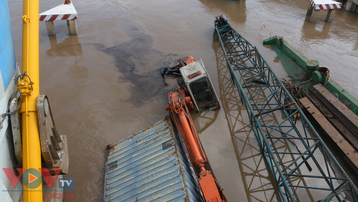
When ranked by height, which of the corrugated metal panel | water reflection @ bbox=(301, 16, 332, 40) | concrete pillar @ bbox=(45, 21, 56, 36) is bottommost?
the corrugated metal panel

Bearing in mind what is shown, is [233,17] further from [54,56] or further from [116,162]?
[116,162]

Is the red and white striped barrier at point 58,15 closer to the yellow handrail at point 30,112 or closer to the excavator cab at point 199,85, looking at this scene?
the excavator cab at point 199,85

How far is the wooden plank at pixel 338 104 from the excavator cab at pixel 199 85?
547 cm

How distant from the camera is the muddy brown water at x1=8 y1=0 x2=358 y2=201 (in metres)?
10.1

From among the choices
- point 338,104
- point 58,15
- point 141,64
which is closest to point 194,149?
point 338,104

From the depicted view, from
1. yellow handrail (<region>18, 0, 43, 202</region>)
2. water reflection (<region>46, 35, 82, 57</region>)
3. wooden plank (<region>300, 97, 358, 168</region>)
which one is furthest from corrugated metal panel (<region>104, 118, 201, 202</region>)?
water reflection (<region>46, 35, 82, 57</region>)

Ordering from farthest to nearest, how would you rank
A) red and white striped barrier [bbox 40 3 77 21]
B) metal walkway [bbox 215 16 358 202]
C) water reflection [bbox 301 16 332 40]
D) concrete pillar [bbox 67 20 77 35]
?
concrete pillar [bbox 67 20 77 35], water reflection [bbox 301 16 332 40], red and white striped barrier [bbox 40 3 77 21], metal walkway [bbox 215 16 358 202]

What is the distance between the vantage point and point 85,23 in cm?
2266

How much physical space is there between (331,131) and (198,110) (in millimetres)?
6158

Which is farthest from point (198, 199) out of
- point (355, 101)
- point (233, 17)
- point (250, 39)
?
point (233, 17)

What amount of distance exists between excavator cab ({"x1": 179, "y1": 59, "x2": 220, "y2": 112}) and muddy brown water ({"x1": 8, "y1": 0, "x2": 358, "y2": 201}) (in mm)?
699

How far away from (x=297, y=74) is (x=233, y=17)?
460 inches

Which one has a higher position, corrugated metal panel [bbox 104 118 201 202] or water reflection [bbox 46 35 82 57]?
water reflection [bbox 46 35 82 57]

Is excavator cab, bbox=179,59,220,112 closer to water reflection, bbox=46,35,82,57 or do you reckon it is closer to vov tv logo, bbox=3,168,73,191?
vov tv logo, bbox=3,168,73,191
